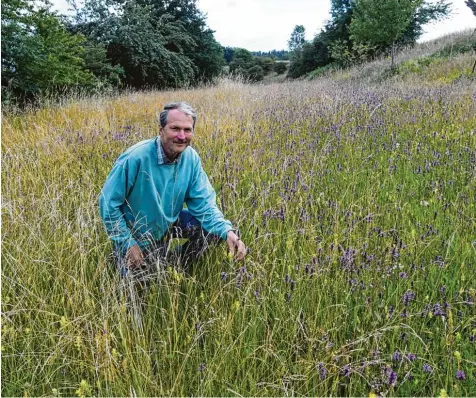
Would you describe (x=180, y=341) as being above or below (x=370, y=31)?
below

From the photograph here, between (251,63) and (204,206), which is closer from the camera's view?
(204,206)

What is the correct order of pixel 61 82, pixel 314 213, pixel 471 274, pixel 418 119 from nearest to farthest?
pixel 471 274 → pixel 314 213 → pixel 418 119 → pixel 61 82

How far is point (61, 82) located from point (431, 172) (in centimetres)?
754

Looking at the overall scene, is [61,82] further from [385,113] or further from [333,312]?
[333,312]

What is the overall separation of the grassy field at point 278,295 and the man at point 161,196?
161mm

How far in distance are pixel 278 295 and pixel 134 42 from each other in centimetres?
1533

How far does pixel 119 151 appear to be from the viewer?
443cm

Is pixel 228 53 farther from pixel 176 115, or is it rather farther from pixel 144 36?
pixel 176 115

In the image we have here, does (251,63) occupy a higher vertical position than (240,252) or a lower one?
higher

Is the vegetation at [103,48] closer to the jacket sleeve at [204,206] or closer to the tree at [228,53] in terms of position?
the jacket sleeve at [204,206]

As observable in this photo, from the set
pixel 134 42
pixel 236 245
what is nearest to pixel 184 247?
pixel 236 245

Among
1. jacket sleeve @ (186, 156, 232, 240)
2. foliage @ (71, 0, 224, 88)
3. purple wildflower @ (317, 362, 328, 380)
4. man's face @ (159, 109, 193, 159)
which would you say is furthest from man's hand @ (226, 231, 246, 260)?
foliage @ (71, 0, 224, 88)

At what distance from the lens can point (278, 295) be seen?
2061 mm

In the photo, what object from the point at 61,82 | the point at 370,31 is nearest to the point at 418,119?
the point at 61,82
